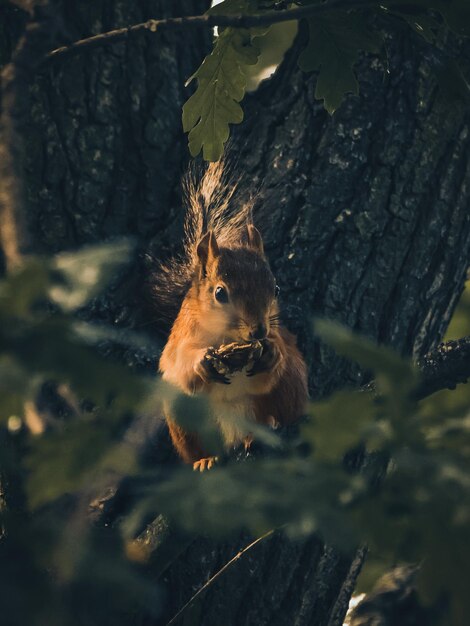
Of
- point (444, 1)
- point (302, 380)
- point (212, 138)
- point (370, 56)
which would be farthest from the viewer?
point (370, 56)

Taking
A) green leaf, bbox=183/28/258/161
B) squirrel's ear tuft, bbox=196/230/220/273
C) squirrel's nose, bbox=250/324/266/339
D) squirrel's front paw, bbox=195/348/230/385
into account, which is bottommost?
squirrel's front paw, bbox=195/348/230/385

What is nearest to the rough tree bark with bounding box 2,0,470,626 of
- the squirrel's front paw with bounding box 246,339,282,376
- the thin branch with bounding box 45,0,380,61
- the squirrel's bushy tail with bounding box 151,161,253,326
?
the squirrel's bushy tail with bounding box 151,161,253,326

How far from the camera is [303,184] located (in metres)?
2.72

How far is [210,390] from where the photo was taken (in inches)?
109

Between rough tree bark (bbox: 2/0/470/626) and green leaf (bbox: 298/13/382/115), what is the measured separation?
0.46 meters

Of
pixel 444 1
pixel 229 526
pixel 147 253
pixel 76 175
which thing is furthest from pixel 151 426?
pixel 229 526

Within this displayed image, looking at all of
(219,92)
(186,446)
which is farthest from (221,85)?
(186,446)

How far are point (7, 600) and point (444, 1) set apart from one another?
1506 millimetres

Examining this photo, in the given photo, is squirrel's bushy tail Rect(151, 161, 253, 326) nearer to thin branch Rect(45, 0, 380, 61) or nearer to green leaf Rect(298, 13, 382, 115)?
green leaf Rect(298, 13, 382, 115)

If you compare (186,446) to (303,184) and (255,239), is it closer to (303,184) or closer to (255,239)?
(255,239)

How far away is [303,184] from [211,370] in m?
0.60

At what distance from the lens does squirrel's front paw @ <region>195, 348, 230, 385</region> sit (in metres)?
2.60

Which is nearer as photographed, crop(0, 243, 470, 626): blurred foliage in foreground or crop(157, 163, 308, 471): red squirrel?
crop(0, 243, 470, 626): blurred foliage in foreground

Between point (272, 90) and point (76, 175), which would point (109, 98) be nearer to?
point (76, 175)
